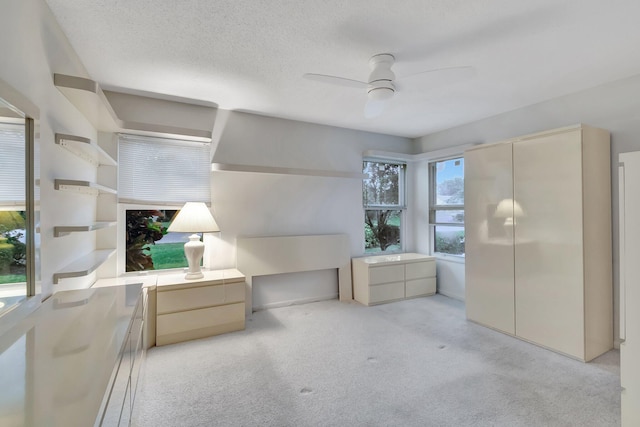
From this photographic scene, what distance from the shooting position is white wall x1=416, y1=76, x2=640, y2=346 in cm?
266

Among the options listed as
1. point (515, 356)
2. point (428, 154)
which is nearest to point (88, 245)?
point (515, 356)

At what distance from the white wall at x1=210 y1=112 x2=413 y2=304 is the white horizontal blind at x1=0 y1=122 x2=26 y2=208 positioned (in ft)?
7.12

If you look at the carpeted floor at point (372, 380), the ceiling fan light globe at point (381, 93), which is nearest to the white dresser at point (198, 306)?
the carpeted floor at point (372, 380)

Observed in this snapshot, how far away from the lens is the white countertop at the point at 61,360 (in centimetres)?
68

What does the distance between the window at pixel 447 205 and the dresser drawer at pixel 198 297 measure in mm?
3163

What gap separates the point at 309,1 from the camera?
1.71 meters

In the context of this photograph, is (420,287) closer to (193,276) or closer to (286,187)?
(286,187)

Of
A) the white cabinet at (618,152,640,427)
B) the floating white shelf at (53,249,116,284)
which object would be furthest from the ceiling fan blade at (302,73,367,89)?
the floating white shelf at (53,249,116,284)

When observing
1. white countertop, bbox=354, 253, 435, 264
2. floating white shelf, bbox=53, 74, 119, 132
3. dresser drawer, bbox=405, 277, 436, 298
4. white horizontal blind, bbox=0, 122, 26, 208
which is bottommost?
dresser drawer, bbox=405, 277, 436, 298

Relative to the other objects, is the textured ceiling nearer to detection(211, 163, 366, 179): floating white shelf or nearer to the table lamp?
detection(211, 163, 366, 179): floating white shelf

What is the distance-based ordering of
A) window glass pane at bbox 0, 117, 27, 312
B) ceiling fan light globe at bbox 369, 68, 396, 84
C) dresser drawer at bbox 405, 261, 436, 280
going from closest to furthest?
window glass pane at bbox 0, 117, 27, 312 → ceiling fan light globe at bbox 369, 68, 396, 84 → dresser drawer at bbox 405, 261, 436, 280

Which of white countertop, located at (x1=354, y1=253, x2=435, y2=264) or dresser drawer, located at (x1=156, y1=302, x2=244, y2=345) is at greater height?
white countertop, located at (x1=354, y1=253, x2=435, y2=264)

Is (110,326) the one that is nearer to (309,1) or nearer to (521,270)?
(309,1)

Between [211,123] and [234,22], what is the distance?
1.76m
